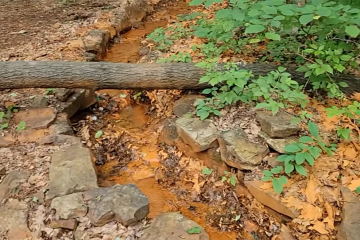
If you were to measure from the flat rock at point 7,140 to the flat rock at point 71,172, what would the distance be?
58 centimetres

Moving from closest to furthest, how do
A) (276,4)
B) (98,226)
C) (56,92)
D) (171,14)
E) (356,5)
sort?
(98,226), (276,4), (356,5), (56,92), (171,14)

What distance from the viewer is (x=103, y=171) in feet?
12.2

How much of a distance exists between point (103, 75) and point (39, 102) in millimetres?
909

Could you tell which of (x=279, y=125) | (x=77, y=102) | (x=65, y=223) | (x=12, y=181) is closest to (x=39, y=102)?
(x=77, y=102)

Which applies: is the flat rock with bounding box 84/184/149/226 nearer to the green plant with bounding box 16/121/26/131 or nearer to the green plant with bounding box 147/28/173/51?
the green plant with bounding box 16/121/26/131

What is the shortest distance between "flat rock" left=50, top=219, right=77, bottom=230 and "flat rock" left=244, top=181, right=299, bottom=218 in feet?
5.11

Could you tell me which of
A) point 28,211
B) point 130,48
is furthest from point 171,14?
point 28,211

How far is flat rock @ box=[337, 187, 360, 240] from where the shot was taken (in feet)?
8.09

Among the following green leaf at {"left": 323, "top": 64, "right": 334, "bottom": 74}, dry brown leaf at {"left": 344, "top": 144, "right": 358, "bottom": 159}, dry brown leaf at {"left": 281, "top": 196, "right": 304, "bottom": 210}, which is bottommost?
dry brown leaf at {"left": 281, "top": 196, "right": 304, "bottom": 210}

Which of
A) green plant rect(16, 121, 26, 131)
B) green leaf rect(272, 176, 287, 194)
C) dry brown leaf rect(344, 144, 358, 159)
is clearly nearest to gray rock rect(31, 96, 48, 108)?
green plant rect(16, 121, 26, 131)

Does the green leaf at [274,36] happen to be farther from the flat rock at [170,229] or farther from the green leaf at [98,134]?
the green leaf at [98,134]

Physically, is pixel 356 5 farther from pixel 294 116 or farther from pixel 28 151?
pixel 28 151

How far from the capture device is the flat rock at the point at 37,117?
12.5ft

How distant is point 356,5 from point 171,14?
486cm
